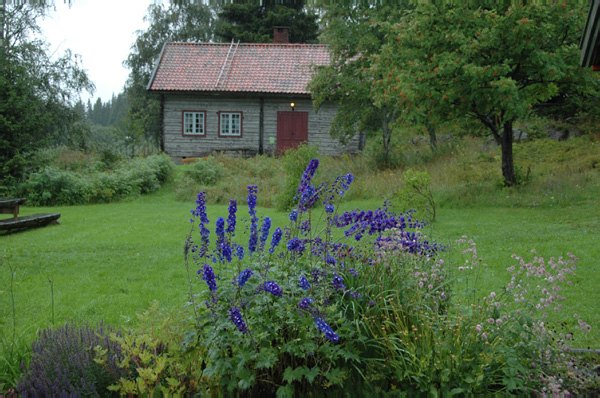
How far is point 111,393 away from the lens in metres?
2.86

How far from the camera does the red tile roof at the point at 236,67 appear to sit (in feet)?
79.7

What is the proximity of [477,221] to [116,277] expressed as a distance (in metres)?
7.19

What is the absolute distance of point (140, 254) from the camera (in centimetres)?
786

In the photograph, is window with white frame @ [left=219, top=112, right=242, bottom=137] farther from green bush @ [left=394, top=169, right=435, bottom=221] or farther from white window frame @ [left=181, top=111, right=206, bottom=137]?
green bush @ [left=394, top=169, right=435, bottom=221]

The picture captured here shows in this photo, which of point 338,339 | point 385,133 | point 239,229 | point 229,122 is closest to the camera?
point 338,339

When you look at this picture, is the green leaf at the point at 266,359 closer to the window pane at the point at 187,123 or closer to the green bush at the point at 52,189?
the green bush at the point at 52,189

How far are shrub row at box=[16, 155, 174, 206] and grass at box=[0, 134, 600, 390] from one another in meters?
0.52

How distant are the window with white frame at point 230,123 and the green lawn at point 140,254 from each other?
1224 centimetres

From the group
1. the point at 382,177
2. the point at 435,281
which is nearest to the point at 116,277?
the point at 435,281

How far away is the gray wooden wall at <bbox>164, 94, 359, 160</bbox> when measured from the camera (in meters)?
24.8

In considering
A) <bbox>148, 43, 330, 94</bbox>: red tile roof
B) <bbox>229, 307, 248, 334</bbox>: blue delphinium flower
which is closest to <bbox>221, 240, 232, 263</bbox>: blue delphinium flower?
<bbox>229, 307, 248, 334</bbox>: blue delphinium flower

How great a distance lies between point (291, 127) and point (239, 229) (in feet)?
51.0

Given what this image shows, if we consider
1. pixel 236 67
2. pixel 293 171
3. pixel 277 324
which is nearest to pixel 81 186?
pixel 293 171

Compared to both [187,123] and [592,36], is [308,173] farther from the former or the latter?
[187,123]
